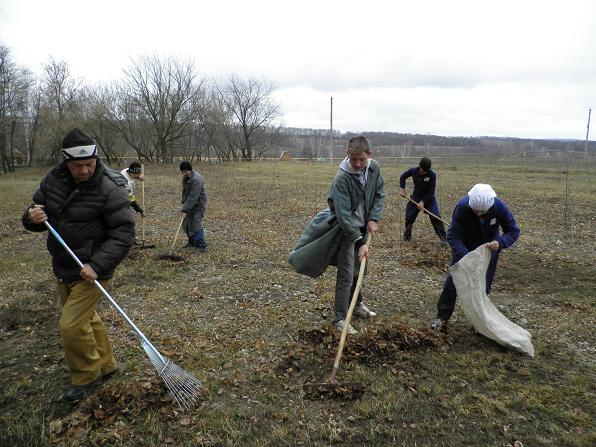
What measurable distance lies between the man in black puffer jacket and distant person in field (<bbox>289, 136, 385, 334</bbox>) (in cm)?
187

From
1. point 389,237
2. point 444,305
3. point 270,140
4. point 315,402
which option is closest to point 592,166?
point 389,237

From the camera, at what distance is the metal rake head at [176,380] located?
3.39m

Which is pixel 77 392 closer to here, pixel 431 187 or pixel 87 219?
pixel 87 219

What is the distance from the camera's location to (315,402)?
3525 mm

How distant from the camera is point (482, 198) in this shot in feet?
13.0

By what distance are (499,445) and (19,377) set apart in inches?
165

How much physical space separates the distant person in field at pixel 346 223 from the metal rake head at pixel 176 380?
5.23 feet

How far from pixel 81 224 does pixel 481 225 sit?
369 cm

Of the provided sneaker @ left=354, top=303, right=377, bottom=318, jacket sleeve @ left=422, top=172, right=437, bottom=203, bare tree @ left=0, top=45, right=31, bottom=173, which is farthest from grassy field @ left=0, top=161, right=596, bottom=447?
bare tree @ left=0, top=45, right=31, bottom=173

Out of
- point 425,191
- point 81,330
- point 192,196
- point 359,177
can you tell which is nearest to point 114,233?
point 81,330

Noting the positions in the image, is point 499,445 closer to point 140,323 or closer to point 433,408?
point 433,408

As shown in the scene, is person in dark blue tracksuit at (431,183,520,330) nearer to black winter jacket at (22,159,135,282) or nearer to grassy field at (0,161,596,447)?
grassy field at (0,161,596,447)

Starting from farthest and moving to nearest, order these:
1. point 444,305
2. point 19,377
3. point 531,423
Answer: point 444,305 < point 19,377 < point 531,423

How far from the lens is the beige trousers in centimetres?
320
